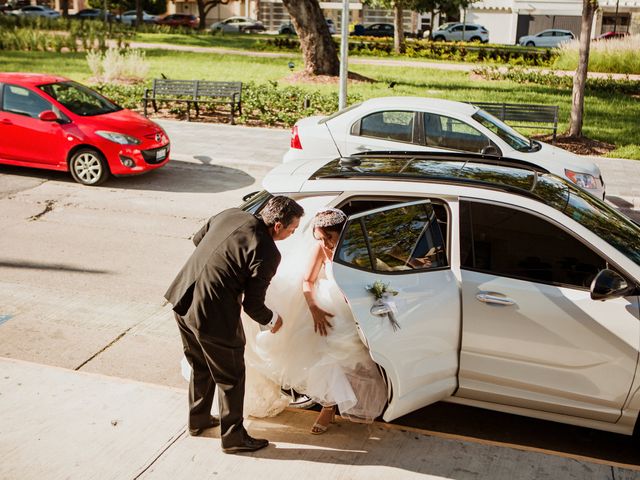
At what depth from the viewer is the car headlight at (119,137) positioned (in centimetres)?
1221

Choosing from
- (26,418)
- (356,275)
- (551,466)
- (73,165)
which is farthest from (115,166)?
(551,466)

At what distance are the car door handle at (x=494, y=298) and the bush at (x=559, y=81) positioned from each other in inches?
835

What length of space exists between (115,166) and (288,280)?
25.6ft

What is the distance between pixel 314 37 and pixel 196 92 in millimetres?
7931

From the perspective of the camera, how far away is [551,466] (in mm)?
4805

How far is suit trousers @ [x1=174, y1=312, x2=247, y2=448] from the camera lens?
4703 mm

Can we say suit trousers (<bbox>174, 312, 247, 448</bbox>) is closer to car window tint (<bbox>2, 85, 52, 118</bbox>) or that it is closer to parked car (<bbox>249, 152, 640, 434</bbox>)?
parked car (<bbox>249, 152, 640, 434</bbox>)

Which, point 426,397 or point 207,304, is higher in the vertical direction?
point 207,304

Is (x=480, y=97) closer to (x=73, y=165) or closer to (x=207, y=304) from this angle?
(x=73, y=165)

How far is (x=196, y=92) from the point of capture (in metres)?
18.2

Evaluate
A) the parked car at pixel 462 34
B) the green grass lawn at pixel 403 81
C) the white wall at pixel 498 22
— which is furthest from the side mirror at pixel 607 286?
the white wall at pixel 498 22

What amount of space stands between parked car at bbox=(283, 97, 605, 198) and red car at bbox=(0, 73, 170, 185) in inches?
109

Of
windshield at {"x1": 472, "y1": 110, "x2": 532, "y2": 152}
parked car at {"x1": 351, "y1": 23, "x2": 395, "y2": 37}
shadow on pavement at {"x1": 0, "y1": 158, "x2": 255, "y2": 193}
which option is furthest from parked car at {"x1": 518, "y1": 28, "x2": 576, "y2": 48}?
windshield at {"x1": 472, "y1": 110, "x2": 532, "y2": 152}

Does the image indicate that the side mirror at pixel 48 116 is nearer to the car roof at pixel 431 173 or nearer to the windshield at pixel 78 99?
the windshield at pixel 78 99
